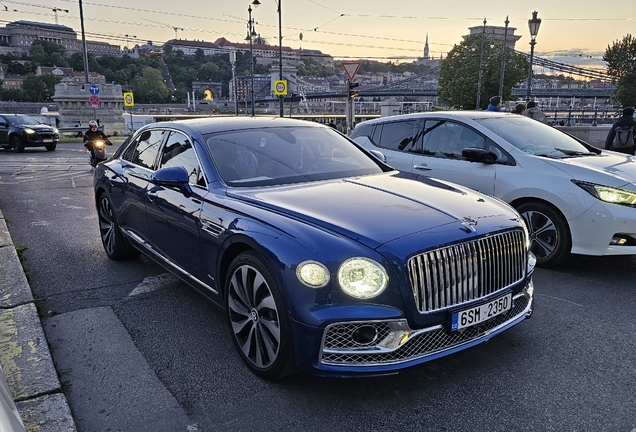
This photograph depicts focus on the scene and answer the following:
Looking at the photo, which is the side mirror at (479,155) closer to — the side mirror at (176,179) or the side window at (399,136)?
the side window at (399,136)

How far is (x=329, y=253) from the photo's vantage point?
263 cm

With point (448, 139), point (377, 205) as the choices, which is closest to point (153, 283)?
point (377, 205)

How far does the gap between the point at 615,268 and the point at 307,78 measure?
567 feet

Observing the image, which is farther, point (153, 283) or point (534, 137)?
point (534, 137)

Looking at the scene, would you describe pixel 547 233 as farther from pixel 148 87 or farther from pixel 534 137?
pixel 148 87

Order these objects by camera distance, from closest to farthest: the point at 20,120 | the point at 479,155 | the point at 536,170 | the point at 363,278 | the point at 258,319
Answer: the point at 363,278, the point at 258,319, the point at 536,170, the point at 479,155, the point at 20,120

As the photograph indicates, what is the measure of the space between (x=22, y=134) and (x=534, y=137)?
2163 cm

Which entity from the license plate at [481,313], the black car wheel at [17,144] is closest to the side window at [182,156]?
the license plate at [481,313]

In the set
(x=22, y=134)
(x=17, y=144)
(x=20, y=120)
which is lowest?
(x=17, y=144)

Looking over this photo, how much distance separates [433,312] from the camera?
8.77 feet

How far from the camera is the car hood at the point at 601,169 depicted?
15.7 ft

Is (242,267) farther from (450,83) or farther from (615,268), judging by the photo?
(450,83)

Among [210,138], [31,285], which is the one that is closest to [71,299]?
[31,285]

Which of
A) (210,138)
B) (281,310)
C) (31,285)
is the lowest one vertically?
(31,285)
